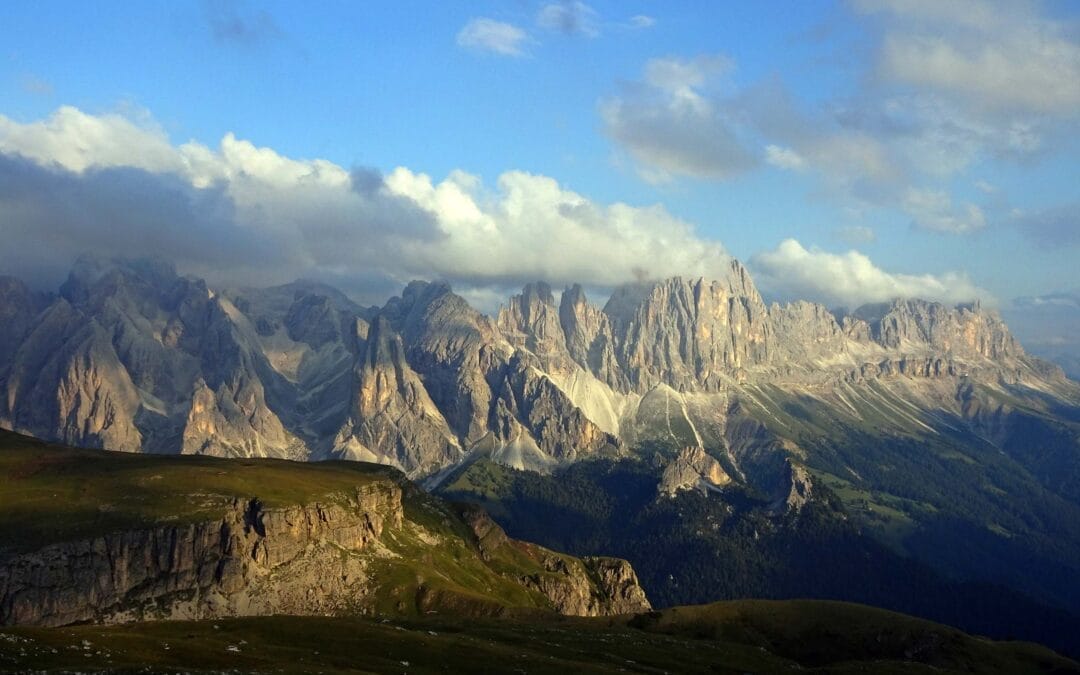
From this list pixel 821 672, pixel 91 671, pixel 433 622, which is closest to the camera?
pixel 91 671

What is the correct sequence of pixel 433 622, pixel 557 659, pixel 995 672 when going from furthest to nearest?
pixel 995 672, pixel 433 622, pixel 557 659

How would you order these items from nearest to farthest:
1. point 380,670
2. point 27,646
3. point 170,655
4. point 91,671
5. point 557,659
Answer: point 91,671
point 27,646
point 170,655
point 380,670
point 557,659

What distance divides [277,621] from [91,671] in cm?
5472

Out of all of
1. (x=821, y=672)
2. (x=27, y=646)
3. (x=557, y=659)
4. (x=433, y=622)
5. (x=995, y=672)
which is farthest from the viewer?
(x=995, y=672)

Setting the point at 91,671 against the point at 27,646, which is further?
the point at 27,646

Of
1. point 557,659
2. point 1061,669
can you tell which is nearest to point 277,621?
point 557,659

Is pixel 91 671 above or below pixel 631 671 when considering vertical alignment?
above

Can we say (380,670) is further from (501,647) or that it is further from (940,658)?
(940,658)

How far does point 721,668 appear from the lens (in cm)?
15662

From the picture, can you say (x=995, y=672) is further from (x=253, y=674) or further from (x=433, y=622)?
(x=253, y=674)

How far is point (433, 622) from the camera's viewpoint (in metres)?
182

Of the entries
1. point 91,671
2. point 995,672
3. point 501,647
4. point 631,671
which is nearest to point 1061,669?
point 995,672

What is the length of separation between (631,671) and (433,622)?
5568cm

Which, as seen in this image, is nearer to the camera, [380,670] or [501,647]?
[380,670]
